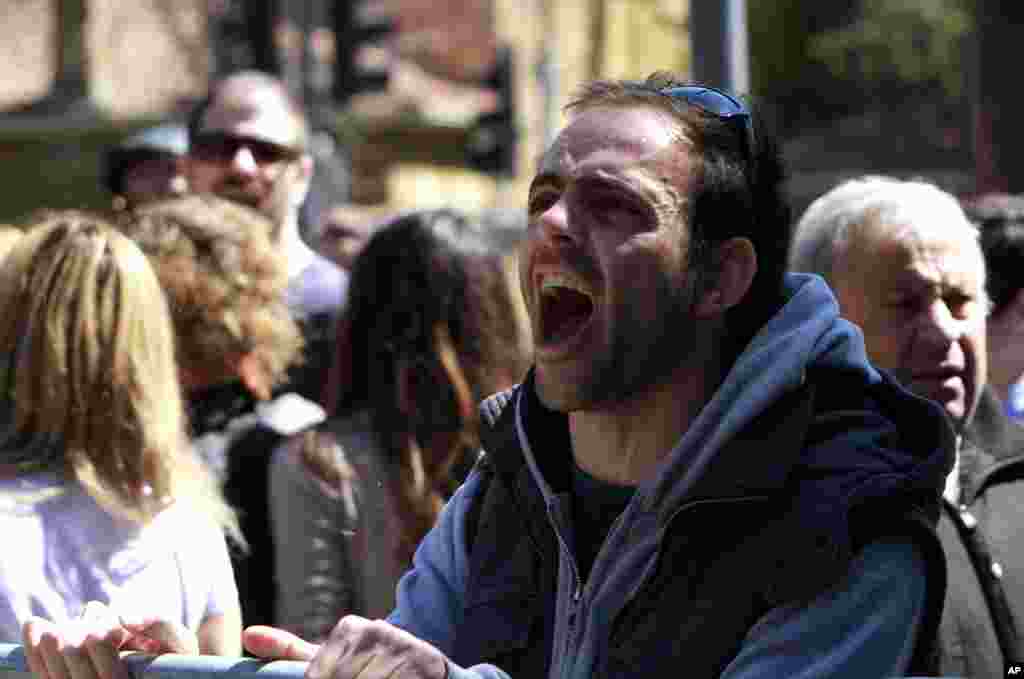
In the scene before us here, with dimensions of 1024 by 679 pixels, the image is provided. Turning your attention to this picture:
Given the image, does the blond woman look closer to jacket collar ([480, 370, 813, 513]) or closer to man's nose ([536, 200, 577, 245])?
jacket collar ([480, 370, 813, 513])

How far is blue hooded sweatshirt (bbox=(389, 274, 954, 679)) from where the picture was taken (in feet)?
7.62

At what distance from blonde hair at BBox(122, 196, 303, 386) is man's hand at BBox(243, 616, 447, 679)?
8.64 ft

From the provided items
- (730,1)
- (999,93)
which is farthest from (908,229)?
(999,93)

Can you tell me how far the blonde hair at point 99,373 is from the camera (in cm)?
362

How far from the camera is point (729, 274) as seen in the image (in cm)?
258

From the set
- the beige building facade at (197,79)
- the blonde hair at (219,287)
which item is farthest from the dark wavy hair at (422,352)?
the beige building facade at (197,79)

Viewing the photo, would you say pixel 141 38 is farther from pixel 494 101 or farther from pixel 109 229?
pixel 109 229

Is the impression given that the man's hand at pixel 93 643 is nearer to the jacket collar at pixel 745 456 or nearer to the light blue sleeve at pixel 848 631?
the jacket collar at pixel 745 456

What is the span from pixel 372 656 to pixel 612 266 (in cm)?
57

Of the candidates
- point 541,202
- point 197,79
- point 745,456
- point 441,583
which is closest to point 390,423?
point 441,583

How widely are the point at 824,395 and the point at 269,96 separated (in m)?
3.98

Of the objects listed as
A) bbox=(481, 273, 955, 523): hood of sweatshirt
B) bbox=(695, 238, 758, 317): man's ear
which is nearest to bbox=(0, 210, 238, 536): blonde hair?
bbox=(481, 273, 955, 523): hood of sweatshirt

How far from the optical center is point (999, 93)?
19.5ft

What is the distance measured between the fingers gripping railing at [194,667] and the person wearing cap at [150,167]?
4.76 metres
